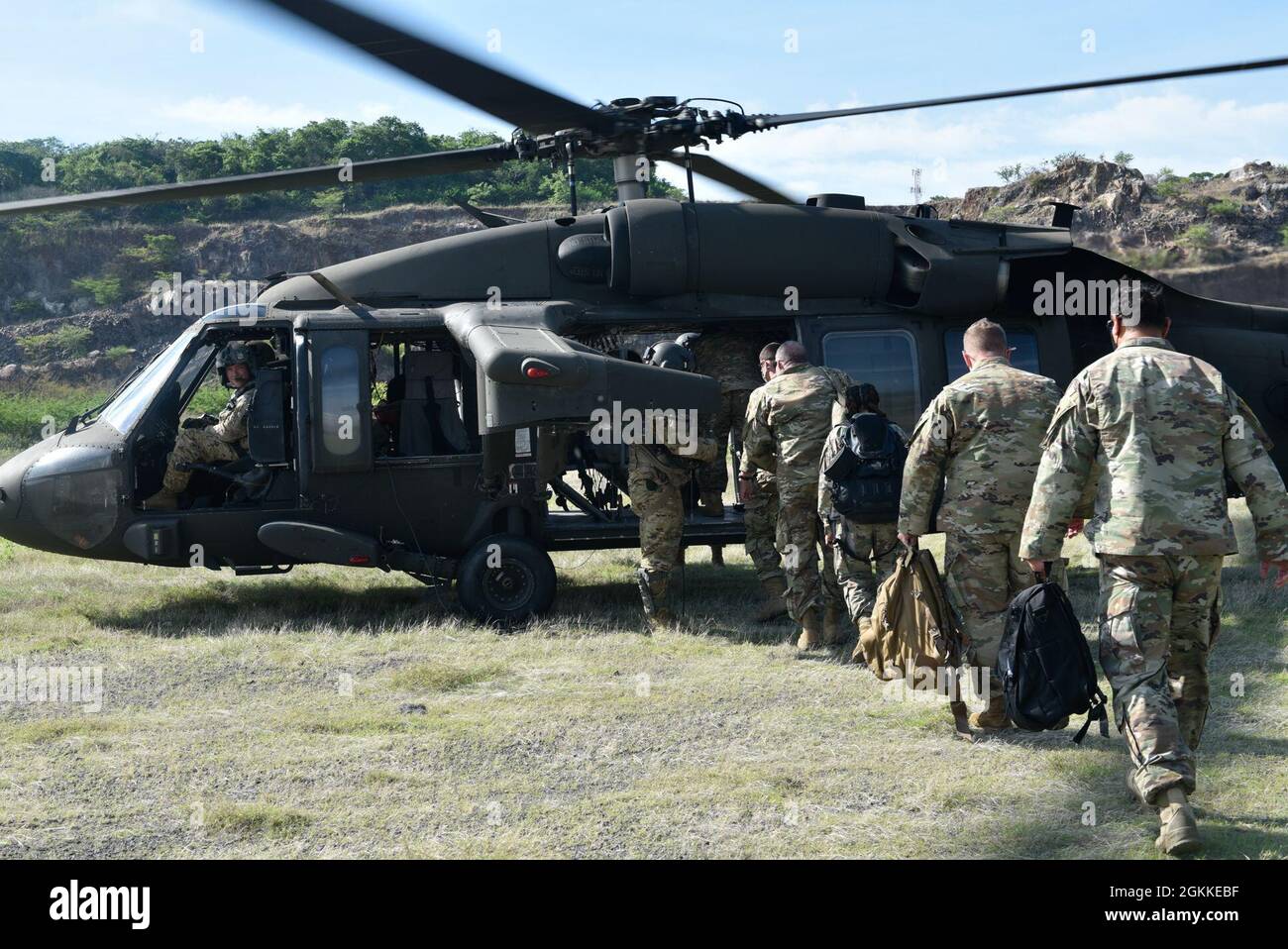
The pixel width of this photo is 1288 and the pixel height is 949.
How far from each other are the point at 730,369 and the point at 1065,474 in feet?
15.4

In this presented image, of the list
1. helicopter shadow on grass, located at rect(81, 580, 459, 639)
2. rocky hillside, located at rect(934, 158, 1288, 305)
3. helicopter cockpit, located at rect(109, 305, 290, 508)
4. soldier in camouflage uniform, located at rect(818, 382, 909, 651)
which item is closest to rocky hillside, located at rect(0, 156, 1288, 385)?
rocky hillside, located at rect(934, 158, 1288, 305)

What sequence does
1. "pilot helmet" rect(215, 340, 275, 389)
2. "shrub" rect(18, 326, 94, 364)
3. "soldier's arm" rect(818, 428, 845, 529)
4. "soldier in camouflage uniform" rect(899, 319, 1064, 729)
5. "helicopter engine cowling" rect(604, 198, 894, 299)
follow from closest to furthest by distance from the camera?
"soldier in camouflage uniform" rect(899, 319, 1064, 729)
"soldier's arm" rect(818, 428, 845, 529)
"pilot helmet" rect(215, 340, 275, 389)
"helicopter engine cowling" rect(604, 198, 894, 299)
"shrub" rect(18, 326, 94, 364)

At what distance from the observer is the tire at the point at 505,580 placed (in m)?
7.92

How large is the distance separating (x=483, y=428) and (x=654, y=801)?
317cm

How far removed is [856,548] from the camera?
6.41 meters

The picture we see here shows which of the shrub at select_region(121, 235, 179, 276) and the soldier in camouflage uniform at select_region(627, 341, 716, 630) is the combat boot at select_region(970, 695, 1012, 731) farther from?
the shrub at select_region(121, 235, 179, 276)

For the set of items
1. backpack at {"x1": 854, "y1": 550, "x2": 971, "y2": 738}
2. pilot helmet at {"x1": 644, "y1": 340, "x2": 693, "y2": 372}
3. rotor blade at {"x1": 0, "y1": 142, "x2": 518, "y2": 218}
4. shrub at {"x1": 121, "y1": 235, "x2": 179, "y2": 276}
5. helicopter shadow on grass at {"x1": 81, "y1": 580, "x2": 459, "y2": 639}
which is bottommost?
helicopter shadow on grass at {"x1": 81, "y1": 580, "x2": 459, "y2": 639}

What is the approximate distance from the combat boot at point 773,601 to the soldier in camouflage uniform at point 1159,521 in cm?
355

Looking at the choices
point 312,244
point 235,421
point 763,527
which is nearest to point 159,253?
point 312,244

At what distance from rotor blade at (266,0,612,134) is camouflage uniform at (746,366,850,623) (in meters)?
1.93

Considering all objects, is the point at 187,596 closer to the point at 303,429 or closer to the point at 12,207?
the point at 303,429

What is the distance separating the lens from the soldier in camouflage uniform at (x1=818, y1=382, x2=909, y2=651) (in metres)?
6.36

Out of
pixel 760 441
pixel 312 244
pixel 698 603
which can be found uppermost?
pixel 312 244

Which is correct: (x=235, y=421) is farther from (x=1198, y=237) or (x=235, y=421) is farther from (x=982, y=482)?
(x=1198, y=237)
